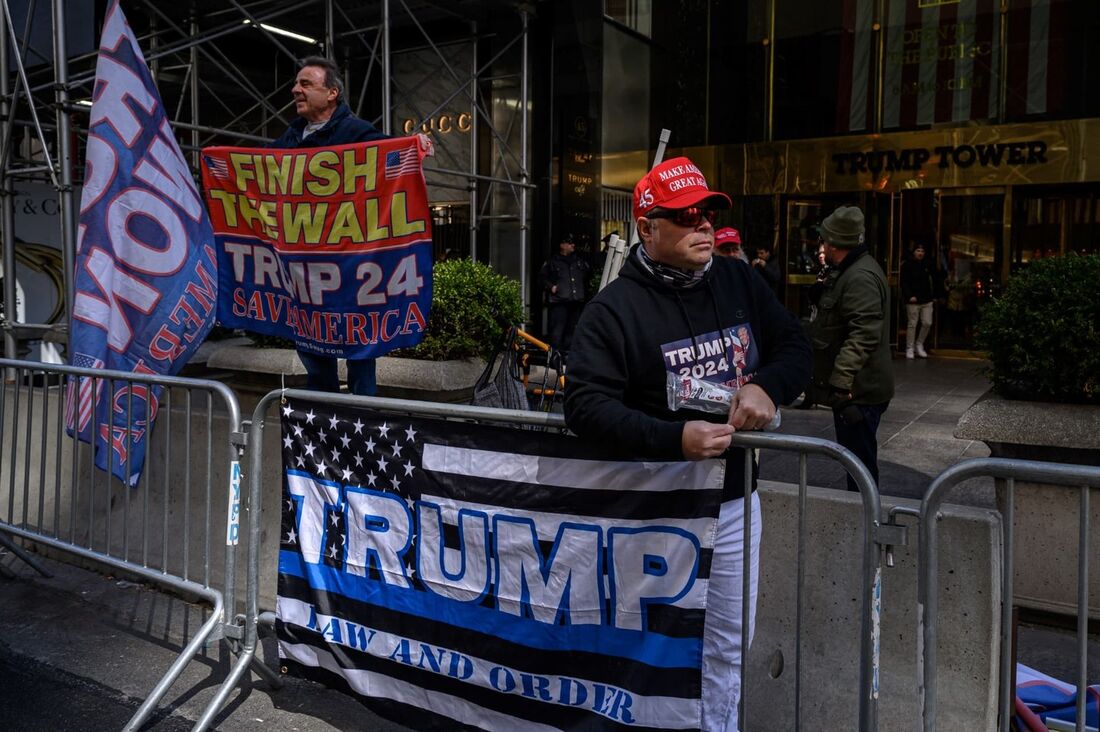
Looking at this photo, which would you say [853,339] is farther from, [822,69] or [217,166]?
[822,69]

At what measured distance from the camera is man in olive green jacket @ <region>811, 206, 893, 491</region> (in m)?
5.30

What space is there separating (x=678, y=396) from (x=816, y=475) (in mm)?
4664

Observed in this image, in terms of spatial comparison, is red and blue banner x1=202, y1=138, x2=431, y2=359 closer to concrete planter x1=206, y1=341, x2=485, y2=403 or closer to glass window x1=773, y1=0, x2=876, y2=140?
concrete planter x1=206, y1=341, x2=485, y2=403

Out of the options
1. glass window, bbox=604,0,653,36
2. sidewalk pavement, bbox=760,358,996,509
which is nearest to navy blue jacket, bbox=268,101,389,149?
sidewalk pavement, bbox=760,358,996,509

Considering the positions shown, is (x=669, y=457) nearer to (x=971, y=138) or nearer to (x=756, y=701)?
(x=756, y=701)

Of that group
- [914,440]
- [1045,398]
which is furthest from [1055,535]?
[914,440]

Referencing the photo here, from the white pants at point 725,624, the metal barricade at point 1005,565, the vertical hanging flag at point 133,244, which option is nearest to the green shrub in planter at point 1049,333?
the metal barricade at point 1005,565

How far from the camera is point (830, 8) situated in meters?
16.5

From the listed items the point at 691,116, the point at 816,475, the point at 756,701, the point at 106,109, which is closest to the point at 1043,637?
the point at 756,701

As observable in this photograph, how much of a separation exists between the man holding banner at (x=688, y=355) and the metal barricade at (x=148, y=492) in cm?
182

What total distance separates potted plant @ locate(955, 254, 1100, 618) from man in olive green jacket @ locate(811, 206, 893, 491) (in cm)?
60

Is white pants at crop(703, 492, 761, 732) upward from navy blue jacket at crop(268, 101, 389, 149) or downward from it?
downward

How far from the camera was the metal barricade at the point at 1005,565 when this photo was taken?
2.43 metres

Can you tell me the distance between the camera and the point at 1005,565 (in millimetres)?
2619
